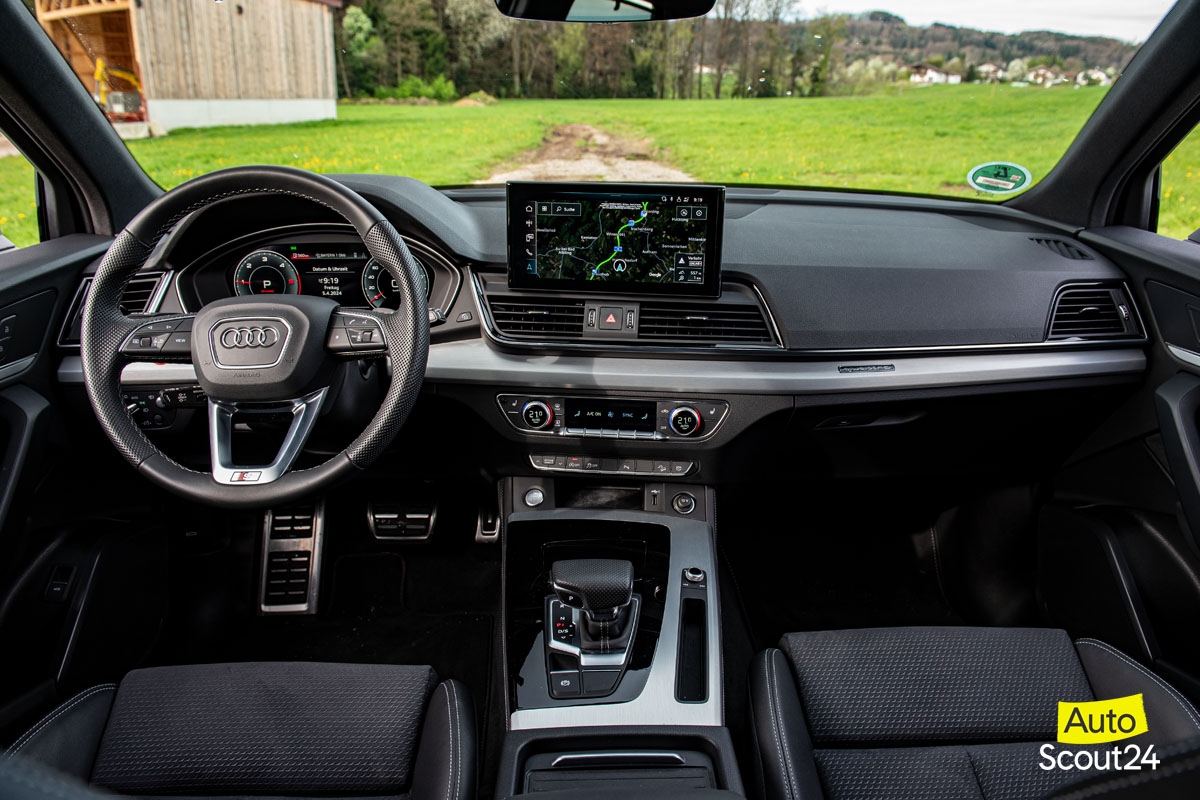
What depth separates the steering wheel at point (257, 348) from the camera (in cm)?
173

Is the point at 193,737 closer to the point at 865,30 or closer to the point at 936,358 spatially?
the point at 936,358

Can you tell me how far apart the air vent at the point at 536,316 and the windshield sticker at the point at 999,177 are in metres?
1.37

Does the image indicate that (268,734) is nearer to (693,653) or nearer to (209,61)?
(693,653)

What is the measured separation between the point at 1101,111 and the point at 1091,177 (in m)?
0.22

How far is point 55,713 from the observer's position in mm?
1733

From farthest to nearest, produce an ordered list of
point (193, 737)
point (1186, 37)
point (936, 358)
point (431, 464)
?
point (431, 464), point (936, 358), point (1186, 37), point (193, 737)

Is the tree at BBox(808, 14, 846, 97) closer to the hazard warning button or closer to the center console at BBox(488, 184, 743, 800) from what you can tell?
the center console at BBox(488, 184, 743, 800)

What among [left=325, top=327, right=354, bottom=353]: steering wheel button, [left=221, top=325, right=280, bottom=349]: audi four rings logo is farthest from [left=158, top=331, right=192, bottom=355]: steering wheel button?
[left=325, top=327, right=354, bottom=353]: steering wheel button

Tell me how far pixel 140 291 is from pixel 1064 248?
109 inches

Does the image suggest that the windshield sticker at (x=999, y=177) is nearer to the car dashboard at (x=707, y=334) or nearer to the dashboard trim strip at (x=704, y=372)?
the car dashboard at (x=707, y=334)

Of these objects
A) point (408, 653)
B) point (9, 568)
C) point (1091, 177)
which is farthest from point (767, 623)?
point (9, 568)

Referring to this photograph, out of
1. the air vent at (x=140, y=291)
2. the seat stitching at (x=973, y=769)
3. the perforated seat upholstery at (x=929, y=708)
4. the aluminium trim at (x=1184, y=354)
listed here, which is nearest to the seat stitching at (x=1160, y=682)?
the perforated seat upholstery at (x=929, y=708)

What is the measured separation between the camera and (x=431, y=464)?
2.68m

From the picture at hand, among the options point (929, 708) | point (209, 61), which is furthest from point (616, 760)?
point (209, 61)
